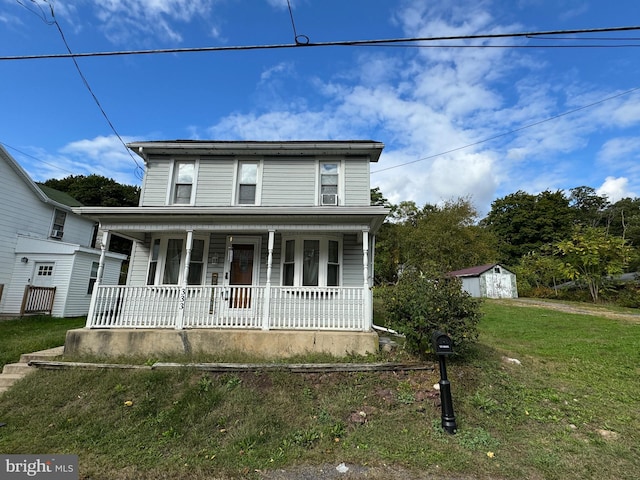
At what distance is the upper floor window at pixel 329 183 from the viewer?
29.8ft

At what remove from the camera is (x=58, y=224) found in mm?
16250

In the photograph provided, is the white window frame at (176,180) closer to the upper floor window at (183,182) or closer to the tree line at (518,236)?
the upper floor window at (183,182)

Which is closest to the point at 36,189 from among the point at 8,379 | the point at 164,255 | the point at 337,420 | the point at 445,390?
the point at 164,255

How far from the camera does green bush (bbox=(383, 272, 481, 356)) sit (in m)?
5.53

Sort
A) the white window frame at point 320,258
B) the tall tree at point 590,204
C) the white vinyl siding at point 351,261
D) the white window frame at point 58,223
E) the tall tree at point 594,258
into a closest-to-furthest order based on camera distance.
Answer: the white window frame at point 320,258, the white vinyl siding at point 351,261, the white window frame at point 58,223, the tall tree at point 594,258, the tall tree at point 590,204

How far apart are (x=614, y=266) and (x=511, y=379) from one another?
67.4ft

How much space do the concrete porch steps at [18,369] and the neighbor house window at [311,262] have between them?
5514 millimetres

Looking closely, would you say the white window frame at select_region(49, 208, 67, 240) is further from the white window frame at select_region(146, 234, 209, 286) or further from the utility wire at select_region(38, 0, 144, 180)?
the white window frame at select_region(146, 234, 209, 286)

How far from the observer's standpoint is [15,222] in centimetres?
1388

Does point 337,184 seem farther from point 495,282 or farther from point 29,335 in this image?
point 495,282

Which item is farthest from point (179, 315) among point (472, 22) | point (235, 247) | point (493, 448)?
point (472, 22)

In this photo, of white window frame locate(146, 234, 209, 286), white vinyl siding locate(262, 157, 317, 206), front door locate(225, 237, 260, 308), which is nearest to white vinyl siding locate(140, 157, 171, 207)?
white window frame locate(146, 234, 209, 286)

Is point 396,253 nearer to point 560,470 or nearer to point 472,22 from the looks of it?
point 472,22

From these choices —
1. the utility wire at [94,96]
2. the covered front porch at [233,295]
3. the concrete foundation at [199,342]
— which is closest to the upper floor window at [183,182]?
the utility wire at [94,96]
